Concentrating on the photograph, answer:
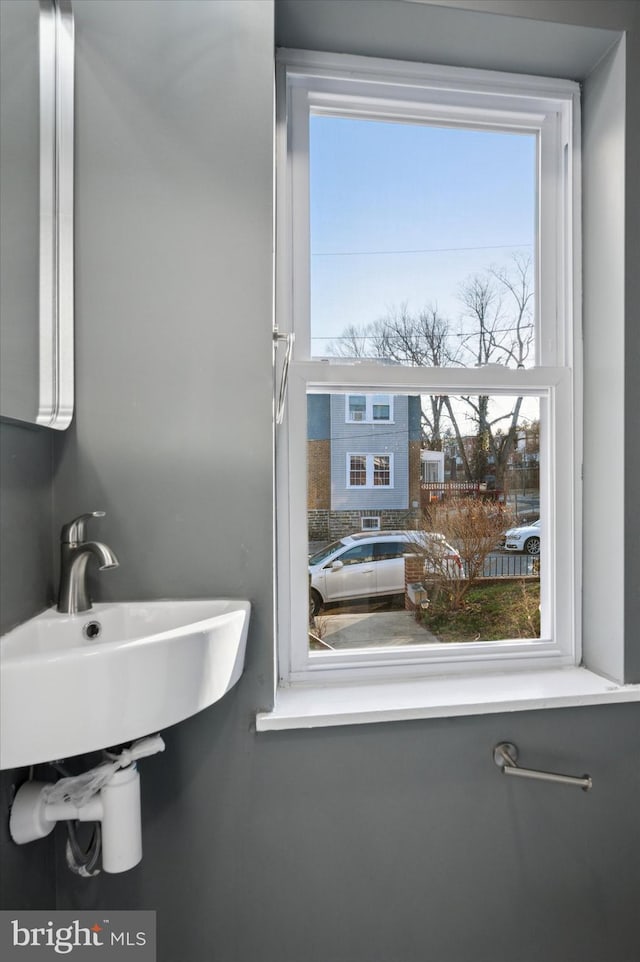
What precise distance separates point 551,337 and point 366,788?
1.11 metres

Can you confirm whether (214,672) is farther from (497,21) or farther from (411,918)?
(497,21)

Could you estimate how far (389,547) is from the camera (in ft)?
4.32

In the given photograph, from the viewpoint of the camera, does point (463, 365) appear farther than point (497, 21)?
Yes

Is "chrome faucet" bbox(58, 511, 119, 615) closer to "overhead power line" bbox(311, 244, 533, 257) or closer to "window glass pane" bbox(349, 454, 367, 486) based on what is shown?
"window glass pane" bbox(349, 454, 367, 486)

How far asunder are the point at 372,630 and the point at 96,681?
74 centimetres

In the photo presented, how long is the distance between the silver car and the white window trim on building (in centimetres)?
3

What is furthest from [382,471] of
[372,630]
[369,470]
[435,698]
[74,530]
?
[74,530]

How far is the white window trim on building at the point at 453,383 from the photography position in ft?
4.05

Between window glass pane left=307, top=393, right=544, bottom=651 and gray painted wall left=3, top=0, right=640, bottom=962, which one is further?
window glass pane left=307, top=393, right=544, bottom=651

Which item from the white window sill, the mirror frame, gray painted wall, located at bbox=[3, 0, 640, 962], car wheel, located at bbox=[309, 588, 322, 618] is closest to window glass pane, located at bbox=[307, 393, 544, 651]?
car wheel, located at bbox=[309, 588, 322, 618]

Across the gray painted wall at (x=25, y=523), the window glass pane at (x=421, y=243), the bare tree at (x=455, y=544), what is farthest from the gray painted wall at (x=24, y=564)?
the bare tree at (x=455, y=544)

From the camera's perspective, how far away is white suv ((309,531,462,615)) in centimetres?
129

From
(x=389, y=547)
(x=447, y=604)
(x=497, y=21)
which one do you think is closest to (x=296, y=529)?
(x=389, y=547)

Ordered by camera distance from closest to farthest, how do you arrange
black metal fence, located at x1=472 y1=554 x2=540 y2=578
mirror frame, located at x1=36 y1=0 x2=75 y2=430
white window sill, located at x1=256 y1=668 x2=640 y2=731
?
1. mirror frame, located at x1=36 y1=0 x2=75 y2=430
2. white window sill, located at x1=256 y1=668 x2=640 y2=731
3. black metal fence, located at x1=472 y1=554 x2=540 y2=578
